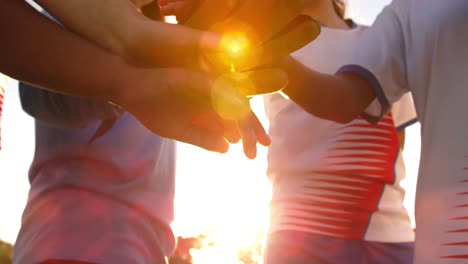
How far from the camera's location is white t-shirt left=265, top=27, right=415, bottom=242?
183cm

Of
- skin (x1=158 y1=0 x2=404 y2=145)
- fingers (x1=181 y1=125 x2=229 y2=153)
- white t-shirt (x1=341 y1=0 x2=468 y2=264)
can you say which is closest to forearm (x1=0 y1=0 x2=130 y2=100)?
fingers (x1=181 y1=125 x2=229 y2=153)

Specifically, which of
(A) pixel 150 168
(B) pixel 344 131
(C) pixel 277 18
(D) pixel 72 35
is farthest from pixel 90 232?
(B) pixel 344 131

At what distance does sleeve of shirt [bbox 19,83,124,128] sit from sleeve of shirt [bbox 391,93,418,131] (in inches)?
36.9

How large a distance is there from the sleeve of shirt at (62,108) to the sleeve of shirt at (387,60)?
64 centimetres

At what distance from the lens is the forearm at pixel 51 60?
90 cm

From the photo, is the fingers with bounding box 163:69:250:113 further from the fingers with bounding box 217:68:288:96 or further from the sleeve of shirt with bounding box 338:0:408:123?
the sleeve of shirt with bounding box 338:0:408:123

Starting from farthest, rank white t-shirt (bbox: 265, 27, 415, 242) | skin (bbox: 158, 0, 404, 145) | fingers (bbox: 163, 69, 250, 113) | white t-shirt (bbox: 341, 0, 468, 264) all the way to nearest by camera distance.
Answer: white t-shirt (bbox: 265, 27, 415, 242) < skin (bbox: 158, 0, 404, 145) < white t-shirt (bbox: 341, 0, 468, 264) < fingers (bbox: 163, 69, 250, 113)

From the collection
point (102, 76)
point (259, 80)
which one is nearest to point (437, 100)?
point (259, 80)

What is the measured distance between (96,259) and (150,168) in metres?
0.30

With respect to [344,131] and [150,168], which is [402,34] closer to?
[344,131]

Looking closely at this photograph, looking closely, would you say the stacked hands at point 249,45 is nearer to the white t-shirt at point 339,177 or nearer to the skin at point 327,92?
the skin at point 327,92

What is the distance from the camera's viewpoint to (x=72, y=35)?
3.07ft

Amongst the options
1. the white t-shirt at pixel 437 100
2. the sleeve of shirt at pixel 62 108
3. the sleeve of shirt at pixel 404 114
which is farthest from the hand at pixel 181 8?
the sleeve of shirt at pixel 404 114

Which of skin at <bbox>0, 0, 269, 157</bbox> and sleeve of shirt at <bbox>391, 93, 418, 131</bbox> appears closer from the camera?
skin at <bbox>0, 0, 269, 157</bbox>
